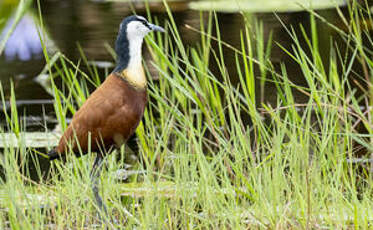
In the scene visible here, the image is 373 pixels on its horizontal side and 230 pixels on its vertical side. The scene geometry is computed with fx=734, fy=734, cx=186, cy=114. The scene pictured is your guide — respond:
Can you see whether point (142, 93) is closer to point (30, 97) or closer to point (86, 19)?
point (30, 97)

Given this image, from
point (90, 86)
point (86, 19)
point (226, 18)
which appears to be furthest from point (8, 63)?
point (226, 18)

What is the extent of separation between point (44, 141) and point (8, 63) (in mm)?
2396

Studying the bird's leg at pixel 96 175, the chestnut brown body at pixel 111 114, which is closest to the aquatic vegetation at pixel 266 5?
the bird's leg at pixel 96 175

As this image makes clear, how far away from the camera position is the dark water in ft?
15.1

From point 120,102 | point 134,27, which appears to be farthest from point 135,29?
point 120,102

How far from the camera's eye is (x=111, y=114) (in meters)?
2.27

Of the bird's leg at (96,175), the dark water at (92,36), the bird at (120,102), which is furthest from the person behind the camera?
the dark water at (92,36)

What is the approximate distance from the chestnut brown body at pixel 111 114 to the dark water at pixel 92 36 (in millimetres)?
1540

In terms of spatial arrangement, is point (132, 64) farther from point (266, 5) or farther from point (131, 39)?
point (266, 5)

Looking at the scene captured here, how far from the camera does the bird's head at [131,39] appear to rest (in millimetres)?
2291

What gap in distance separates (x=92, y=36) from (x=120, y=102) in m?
4.46

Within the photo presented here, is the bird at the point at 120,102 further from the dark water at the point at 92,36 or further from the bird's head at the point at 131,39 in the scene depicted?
the dark water at the point at 92,36

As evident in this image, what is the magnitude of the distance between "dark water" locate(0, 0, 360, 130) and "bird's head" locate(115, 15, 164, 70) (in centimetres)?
158

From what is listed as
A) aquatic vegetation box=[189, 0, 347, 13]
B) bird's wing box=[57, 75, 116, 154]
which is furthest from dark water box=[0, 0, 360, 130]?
bird's wing box=[57, 75, 116, 154]
